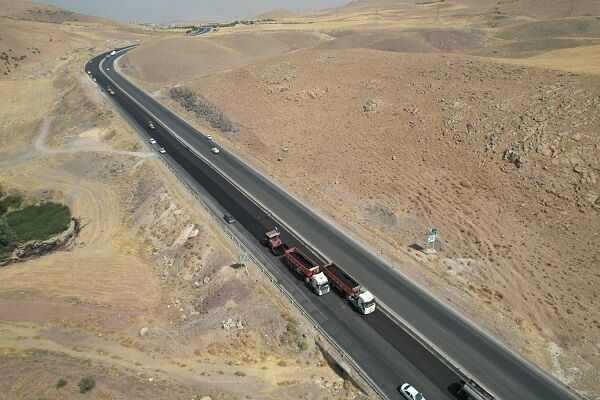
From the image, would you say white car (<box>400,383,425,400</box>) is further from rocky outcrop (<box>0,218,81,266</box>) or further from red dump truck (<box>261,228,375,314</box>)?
rocky outcrop (<box>0,218,81,266</box>)

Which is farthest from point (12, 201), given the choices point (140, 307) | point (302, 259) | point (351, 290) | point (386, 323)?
point (386, 323)

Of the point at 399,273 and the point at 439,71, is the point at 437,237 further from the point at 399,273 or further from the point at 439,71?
the point at 439,71

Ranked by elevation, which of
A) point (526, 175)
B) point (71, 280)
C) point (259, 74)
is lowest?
point (71, 280)

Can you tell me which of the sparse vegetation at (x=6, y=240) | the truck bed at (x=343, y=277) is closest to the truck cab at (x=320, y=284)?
the truck bed at (x=343, y=277)

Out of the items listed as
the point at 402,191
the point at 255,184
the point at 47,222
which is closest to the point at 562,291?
the point at 402,191

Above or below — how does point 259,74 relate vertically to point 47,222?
above
